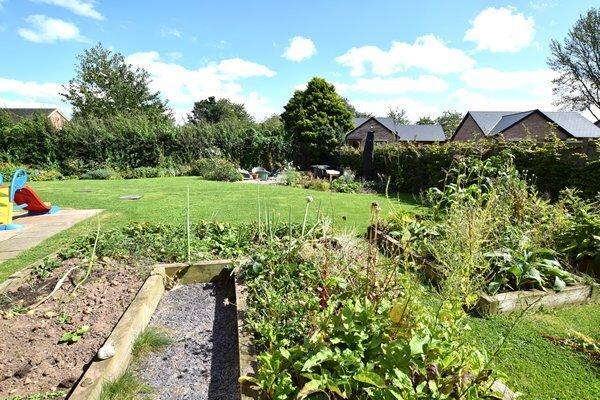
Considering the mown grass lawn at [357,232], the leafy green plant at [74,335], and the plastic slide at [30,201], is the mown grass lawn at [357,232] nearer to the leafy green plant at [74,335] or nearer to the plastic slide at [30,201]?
the plastic slide at [30,201]

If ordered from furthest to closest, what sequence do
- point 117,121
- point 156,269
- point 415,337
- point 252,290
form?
point 117,121 < point 156,269 < point 252,290 < point 415,337

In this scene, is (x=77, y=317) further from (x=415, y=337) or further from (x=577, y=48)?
(x=577, y=48)

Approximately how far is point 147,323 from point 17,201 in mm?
6443

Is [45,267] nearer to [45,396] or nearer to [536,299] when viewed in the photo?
[45,396]

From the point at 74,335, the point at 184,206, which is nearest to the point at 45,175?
the point at 184,206

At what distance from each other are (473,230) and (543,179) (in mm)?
7415

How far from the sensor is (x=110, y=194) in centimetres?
1040

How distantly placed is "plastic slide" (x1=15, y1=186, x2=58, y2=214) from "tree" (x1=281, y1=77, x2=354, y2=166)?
1352cm

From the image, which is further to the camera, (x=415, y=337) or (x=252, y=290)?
(x=252, y=290)

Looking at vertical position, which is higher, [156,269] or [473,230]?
[473,230]

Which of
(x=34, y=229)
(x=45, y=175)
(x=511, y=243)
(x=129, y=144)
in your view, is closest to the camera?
(x=511, y=243)

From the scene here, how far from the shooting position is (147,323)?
3.12m

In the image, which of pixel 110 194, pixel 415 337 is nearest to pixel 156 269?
pixel 415 337

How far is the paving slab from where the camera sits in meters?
5.25
